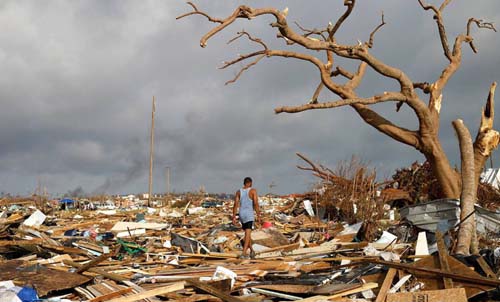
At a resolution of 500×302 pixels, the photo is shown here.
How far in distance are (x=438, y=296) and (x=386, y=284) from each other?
627 millimetres

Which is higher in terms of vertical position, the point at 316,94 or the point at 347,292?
the point at 316,94

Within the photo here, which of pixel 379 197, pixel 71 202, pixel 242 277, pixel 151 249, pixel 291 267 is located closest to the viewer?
pixel 242 277

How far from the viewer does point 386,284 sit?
611cm

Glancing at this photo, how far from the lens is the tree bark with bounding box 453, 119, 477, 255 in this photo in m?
8.23

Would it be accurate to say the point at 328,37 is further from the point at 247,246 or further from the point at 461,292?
the point at 461,292

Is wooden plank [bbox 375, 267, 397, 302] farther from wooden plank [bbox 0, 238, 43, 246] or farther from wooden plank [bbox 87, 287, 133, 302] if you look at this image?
wooden plank [bbox 0, 238, 43, 246]

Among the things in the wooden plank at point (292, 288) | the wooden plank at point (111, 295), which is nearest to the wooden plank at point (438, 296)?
the wooden plank at point (292, 288)

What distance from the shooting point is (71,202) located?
1075 inches

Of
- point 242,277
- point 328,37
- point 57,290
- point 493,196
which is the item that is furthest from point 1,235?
point 493,196

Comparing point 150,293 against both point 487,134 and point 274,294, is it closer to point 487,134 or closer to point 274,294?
point 274,294

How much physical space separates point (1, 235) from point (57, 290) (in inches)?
187

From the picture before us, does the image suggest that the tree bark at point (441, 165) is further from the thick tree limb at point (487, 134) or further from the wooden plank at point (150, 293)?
the wooden plank at point (150, 293)

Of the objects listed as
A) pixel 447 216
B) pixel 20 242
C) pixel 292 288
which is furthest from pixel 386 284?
pixel 20 242

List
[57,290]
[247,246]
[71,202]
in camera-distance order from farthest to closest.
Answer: [71,202] → [247,246] → [57,290]
